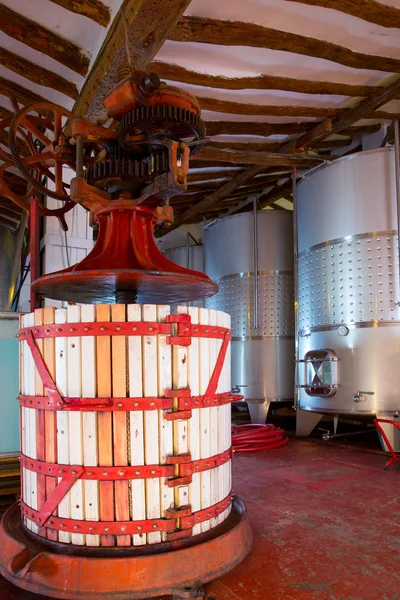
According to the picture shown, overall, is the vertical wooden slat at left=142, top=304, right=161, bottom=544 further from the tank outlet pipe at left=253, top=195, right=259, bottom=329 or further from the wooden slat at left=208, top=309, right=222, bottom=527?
the tank outlet pipe at left=253, top=195, right=259, bottom=329

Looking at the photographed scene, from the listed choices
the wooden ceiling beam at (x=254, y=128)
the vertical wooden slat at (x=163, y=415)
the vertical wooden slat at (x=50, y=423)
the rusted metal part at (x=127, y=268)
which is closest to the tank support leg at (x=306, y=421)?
the rusted metal part at (x=127, y=268)

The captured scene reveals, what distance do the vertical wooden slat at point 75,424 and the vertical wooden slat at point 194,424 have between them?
0.56m

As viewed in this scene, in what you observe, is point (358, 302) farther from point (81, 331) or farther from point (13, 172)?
point (13, 172)

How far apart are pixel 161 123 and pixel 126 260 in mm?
869

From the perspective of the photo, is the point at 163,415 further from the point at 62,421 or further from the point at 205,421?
the point at 62,421

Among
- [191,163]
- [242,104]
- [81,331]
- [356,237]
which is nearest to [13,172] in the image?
[191,163]

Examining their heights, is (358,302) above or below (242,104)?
below

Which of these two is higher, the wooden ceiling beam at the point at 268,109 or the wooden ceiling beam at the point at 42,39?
the wooden ceiling beam at the point at 42,39

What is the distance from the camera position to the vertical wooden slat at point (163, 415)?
2488 millimetres

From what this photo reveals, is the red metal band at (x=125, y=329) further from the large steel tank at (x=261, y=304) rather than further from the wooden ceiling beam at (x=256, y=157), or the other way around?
the large steel tank at (x=261, y=304)

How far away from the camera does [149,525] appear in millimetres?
2430

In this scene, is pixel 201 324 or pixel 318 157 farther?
pixel 318 157

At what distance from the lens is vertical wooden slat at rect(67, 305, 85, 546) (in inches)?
96.0

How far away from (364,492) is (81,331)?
2798 mm
